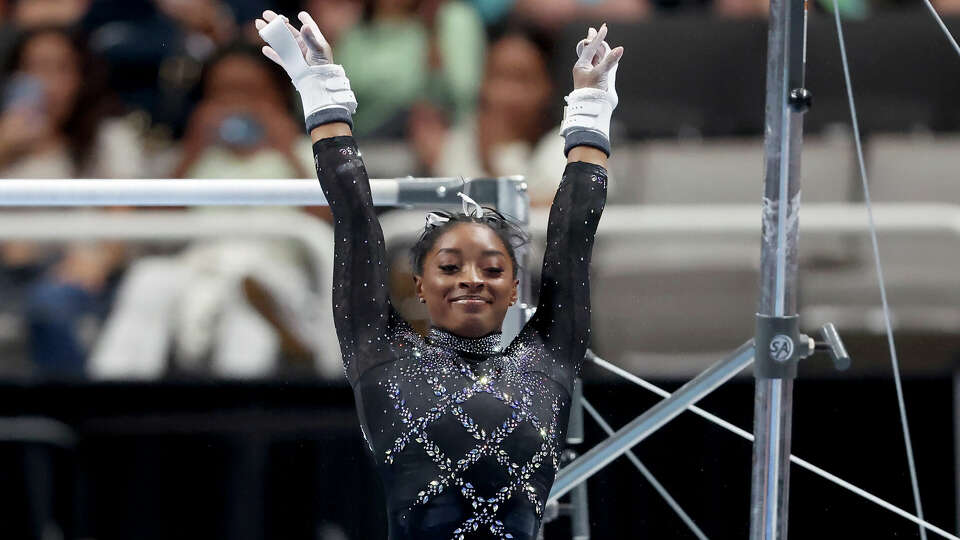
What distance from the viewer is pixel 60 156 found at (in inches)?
122

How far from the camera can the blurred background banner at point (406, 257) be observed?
6.90 ft

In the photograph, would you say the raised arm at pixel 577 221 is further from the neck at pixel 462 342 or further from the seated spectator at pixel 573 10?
the seated spectator at pixel 573 10

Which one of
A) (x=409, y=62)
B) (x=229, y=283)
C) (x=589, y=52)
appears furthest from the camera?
(x=409, y=62)

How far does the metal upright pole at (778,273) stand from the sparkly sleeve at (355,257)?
478mm

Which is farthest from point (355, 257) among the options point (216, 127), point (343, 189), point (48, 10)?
point (48, 10)

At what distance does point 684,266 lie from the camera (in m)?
2.51

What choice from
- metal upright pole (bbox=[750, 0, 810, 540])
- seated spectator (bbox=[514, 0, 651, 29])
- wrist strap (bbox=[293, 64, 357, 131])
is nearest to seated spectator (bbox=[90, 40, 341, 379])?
seated spectator (bbox=[514, 0, 651, 29])

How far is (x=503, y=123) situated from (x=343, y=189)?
133cm

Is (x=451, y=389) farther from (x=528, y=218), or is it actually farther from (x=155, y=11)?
(x=155, y=11)

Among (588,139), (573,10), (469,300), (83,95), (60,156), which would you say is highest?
(573,10)

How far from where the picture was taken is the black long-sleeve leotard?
1534 millimetres

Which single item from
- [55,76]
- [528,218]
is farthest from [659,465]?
[55,76]

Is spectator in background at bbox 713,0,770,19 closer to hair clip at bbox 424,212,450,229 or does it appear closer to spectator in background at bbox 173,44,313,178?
spectator in background at bbox 173,44,313,178

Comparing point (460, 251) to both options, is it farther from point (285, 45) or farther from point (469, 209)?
point (285, 45)
